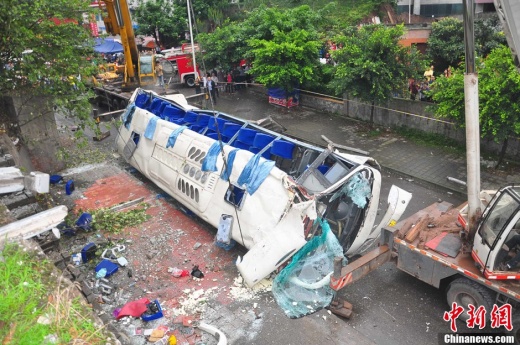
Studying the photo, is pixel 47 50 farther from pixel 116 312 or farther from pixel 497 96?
pixel 497 96

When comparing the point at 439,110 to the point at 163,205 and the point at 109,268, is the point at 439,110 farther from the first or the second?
the point at 109,268

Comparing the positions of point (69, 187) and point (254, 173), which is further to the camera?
point (69, 187)

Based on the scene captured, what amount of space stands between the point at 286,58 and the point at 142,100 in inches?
264

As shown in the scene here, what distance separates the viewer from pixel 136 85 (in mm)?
19922

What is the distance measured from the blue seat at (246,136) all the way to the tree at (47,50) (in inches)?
155

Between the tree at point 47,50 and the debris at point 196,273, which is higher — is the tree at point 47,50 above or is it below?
above

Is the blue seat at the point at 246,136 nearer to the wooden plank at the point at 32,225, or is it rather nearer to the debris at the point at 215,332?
the wooden plank at the point at 32,225

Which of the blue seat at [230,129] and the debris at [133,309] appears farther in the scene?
the blue seat at [230,129]

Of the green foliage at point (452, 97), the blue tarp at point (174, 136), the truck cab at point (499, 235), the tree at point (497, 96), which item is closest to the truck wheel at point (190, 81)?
the blue tarp at point (174, 136)

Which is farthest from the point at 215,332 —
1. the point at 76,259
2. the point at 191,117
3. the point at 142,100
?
the point at 142,100

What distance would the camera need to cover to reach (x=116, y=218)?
10594 millimetres

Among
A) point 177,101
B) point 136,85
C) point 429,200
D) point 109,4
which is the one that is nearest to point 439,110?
point 429,200

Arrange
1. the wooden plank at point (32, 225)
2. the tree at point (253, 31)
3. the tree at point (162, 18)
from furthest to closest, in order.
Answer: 1. the tree at point (162, 18)
2. the tree at point (253, 31)
3. the wooden plank at point (32, 225)

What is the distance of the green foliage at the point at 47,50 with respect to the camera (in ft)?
29.5
